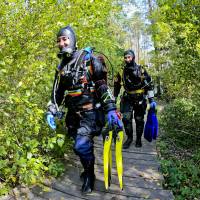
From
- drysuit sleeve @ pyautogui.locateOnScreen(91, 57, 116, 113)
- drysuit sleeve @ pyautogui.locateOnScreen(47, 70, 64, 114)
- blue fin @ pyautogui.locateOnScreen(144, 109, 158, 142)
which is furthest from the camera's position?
blue fin @ pyautogui.locateOnScreen(144, 109, 158, 142)

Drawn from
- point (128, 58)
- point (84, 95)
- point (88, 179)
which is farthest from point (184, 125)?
point (84, 95)

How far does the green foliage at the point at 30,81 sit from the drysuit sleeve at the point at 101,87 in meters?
0.73

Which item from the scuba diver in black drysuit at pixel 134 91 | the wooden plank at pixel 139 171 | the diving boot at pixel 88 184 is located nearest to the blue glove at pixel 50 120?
the diving boot at pixel 88 184

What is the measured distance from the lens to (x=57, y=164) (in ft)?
15.7

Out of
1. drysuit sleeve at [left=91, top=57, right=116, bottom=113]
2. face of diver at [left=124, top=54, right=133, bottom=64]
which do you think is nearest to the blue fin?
face of diver at [left=124, top=54, right=133, bottom=64]

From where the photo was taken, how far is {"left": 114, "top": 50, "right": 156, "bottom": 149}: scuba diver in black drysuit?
19.6 feet

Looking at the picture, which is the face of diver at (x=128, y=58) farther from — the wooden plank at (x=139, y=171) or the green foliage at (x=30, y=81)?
the wooden plank at (x=139, y=171)

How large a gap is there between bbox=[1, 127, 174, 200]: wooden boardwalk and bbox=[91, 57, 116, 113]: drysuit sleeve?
3.86 feet

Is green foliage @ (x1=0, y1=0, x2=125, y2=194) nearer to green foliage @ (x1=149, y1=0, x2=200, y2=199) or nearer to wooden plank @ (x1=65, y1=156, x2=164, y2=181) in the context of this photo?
wooden plank @ (x1=65, y1=156, x2=164, y2=181)

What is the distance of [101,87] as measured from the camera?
160 inches

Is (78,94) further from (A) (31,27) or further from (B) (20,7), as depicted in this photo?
(B) (20,7)

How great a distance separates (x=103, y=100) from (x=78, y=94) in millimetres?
359

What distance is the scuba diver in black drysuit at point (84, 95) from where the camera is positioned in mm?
4012

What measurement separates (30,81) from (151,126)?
3.25 meters
